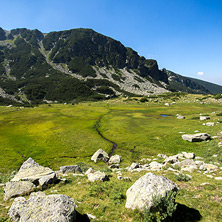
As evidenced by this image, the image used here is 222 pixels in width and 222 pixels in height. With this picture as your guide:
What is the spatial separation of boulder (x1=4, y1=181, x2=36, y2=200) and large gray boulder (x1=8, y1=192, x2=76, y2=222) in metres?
3.81

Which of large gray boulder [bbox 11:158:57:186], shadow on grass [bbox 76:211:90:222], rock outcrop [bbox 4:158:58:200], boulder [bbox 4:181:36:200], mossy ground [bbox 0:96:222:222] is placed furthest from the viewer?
large gray boulder [bbox 11:158:57:186]

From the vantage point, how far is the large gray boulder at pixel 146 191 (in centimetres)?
957

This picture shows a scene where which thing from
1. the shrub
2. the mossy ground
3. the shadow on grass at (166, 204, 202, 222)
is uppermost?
the shrub

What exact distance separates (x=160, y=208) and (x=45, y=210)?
7253 millimetres

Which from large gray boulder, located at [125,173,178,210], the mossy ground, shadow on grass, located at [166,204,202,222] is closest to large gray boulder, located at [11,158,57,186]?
the mossy ground

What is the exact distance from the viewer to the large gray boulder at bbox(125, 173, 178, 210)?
9.57m

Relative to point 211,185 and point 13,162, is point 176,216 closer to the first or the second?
point 211,185

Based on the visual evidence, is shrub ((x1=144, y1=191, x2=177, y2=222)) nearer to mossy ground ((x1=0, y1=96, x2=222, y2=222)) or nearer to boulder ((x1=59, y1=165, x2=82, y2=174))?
mossy ground ((x1=0, y1=96, x2=222, y2=222))

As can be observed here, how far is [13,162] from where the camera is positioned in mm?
36938

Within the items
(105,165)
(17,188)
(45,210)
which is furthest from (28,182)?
(105,165)

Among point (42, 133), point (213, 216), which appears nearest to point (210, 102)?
point (42, 133)

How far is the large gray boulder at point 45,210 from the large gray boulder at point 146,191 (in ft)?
13.7

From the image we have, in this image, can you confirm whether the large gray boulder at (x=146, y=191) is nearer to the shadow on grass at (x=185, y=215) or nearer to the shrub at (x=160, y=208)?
the shrub at (x=160, y=208)

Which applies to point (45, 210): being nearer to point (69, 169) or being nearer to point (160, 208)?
point (160, 208)
